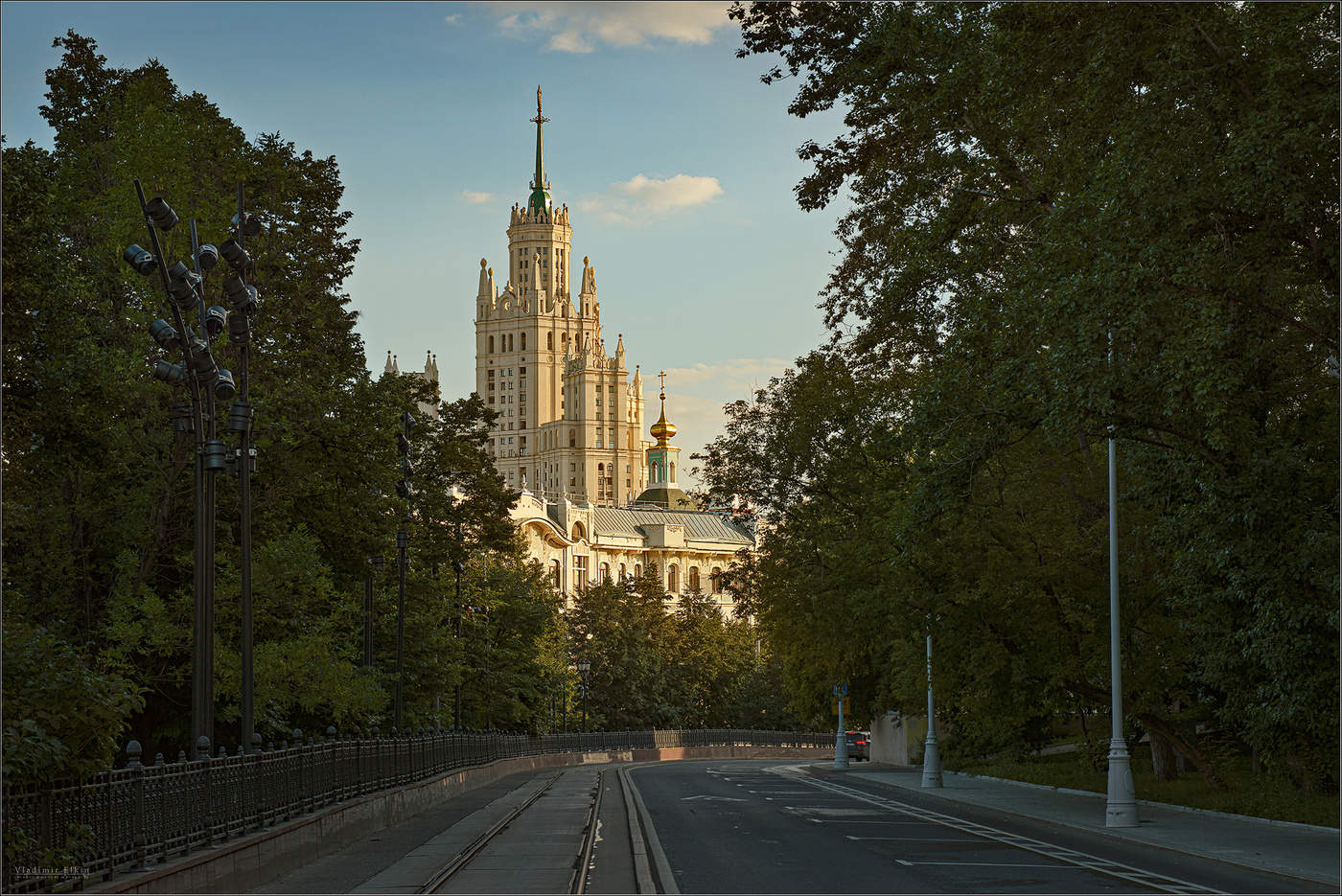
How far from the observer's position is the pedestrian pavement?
19375mm

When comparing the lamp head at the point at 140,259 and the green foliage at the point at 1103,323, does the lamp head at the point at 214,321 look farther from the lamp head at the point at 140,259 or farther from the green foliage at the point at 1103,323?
the green foliage at the point at 1103,323

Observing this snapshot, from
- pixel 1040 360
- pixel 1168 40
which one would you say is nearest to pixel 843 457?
pixel 1040 360

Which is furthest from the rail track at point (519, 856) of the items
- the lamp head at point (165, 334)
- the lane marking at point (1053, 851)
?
the lamp head at point (165, 334)

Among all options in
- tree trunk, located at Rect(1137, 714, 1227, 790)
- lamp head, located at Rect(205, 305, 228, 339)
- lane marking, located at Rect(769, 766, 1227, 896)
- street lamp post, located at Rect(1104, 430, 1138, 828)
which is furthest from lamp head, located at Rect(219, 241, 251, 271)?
tree trunk, located at Rect(1137, 714, 1227, 790)

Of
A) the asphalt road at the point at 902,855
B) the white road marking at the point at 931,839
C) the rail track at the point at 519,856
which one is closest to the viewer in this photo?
the asphalt road at the point at 902,855

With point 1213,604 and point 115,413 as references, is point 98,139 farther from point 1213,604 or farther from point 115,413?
point 1213,604

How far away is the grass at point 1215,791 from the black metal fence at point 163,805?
51.6 feet

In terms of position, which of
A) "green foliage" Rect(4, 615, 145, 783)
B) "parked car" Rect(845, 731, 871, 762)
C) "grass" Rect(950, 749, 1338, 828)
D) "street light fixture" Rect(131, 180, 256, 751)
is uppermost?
"street light fixture" Rect(131, 180, 256, 751)

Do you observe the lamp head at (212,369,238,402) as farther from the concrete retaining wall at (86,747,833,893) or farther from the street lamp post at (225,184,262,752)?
the concrete retaining wall at (86,747,833,893)

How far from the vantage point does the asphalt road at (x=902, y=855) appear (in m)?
16.9

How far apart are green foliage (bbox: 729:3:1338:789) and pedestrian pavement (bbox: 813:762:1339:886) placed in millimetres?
1592

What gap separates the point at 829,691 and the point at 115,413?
118ft

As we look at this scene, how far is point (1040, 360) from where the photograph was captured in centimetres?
2172

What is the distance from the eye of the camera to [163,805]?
48.9 ft
